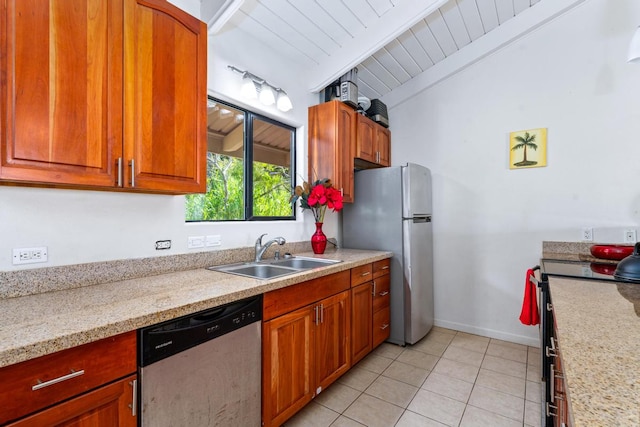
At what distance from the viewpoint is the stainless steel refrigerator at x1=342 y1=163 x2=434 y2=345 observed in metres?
2.86

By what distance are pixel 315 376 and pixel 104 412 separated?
1.19m

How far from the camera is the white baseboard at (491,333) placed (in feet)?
9.48

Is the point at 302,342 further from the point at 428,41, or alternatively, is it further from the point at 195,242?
the point at 428,41

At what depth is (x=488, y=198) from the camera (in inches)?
122

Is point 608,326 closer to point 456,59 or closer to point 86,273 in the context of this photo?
point 86,273

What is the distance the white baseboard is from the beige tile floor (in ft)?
0.29

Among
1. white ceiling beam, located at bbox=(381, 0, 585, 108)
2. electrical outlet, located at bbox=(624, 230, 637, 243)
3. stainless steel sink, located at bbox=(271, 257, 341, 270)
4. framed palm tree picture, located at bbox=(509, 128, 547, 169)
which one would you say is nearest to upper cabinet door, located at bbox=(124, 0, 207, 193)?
stainless steel sink, located at bbox=(271, 257, 341, 270)

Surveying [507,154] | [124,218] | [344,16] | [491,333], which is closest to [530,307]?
[491,333]

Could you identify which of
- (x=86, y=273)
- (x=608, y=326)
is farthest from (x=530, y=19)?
(x=86, y=273)

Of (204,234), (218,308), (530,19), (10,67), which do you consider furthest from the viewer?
(530,19)

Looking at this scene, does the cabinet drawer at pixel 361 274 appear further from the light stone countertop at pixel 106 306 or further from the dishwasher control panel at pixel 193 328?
the dishwasher control panel at pixel 193 328

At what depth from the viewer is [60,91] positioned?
1184 mm

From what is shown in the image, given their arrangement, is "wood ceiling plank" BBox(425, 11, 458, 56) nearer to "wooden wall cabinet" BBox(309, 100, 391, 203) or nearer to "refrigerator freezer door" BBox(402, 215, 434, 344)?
"wooden wall cabinet" BBox(309, 100, 391, 203)

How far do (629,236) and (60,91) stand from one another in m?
3.80
